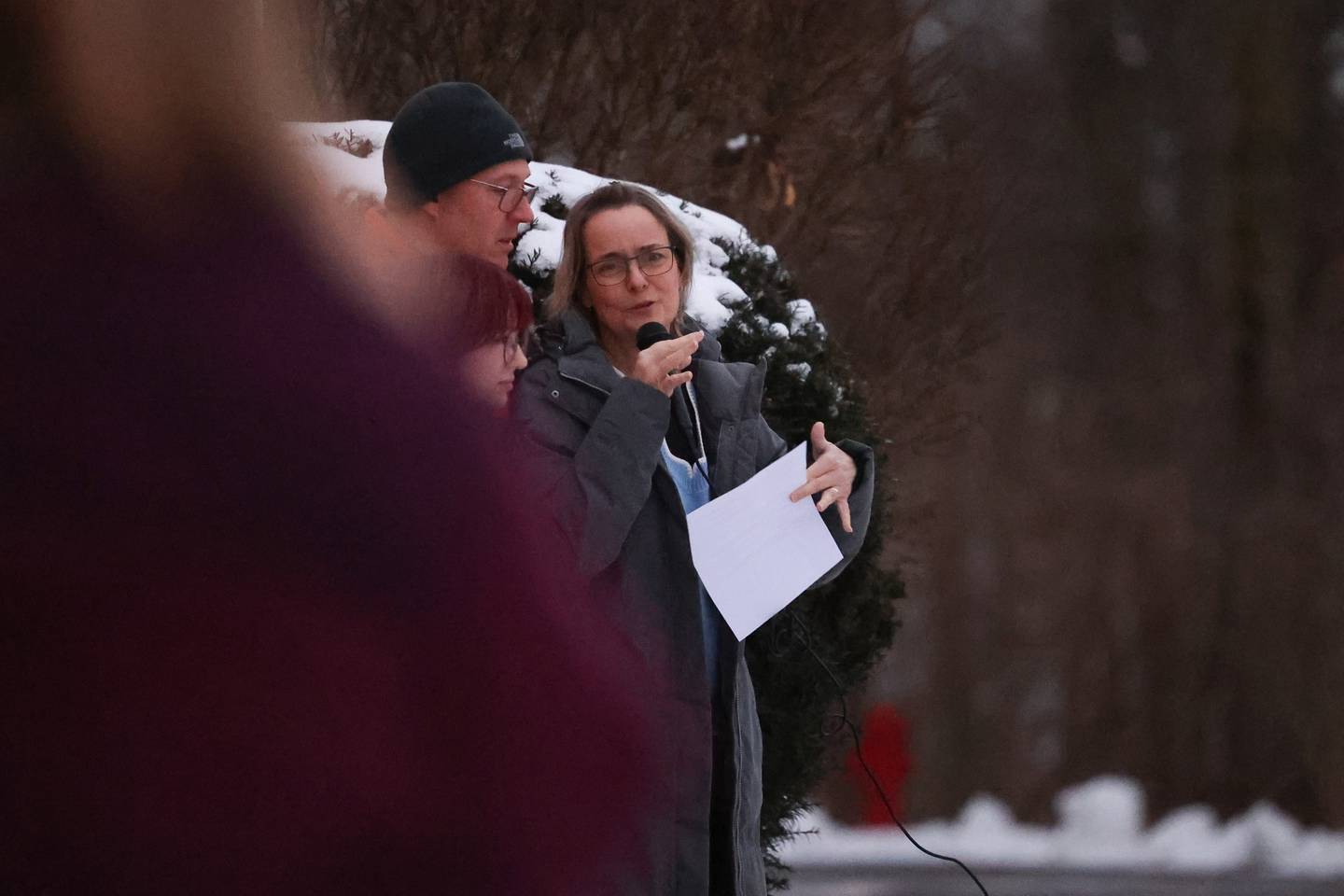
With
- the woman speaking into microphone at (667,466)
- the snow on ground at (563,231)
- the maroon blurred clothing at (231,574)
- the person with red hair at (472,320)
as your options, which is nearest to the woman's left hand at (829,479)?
the woman speaking into microphone at (667,466)

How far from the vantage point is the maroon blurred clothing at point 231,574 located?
31.0 inches

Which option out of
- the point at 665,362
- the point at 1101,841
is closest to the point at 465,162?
the point at 665,362

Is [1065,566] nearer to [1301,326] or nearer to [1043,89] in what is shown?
[1301,326]

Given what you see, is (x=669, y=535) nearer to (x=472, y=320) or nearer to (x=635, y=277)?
(x=635, y=277)

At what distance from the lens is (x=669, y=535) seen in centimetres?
306

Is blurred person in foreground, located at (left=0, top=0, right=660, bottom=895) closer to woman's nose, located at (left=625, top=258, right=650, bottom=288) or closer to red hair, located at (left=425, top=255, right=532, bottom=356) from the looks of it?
red hair, located at (left=425, top=255, right=532, bottom=356)

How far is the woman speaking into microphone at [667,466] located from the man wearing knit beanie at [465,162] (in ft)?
0.74

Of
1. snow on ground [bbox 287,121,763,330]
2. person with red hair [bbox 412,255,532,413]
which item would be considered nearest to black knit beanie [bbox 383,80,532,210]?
snow on ground [bbox 287,121,763,330]

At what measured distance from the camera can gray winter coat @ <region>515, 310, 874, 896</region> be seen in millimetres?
2896

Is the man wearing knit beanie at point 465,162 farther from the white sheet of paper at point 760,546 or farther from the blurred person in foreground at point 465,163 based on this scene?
the white sheet of paper at point 760,546

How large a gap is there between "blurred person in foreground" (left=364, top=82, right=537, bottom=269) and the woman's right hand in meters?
0.30

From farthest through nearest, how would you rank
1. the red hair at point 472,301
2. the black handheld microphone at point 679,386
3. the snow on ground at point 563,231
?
the snow on ground at point 563,231 < the black handheld microphone at point 679,386 < the red hair at point 472,301

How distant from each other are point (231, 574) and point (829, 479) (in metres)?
2.40

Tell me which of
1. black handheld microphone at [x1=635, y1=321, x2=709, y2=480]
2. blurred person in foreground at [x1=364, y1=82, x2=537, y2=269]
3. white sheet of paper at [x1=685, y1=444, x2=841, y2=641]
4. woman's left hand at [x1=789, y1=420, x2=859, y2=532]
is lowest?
white sheet of paper at [x1=685, y1=444, x2=841, y2=641]
